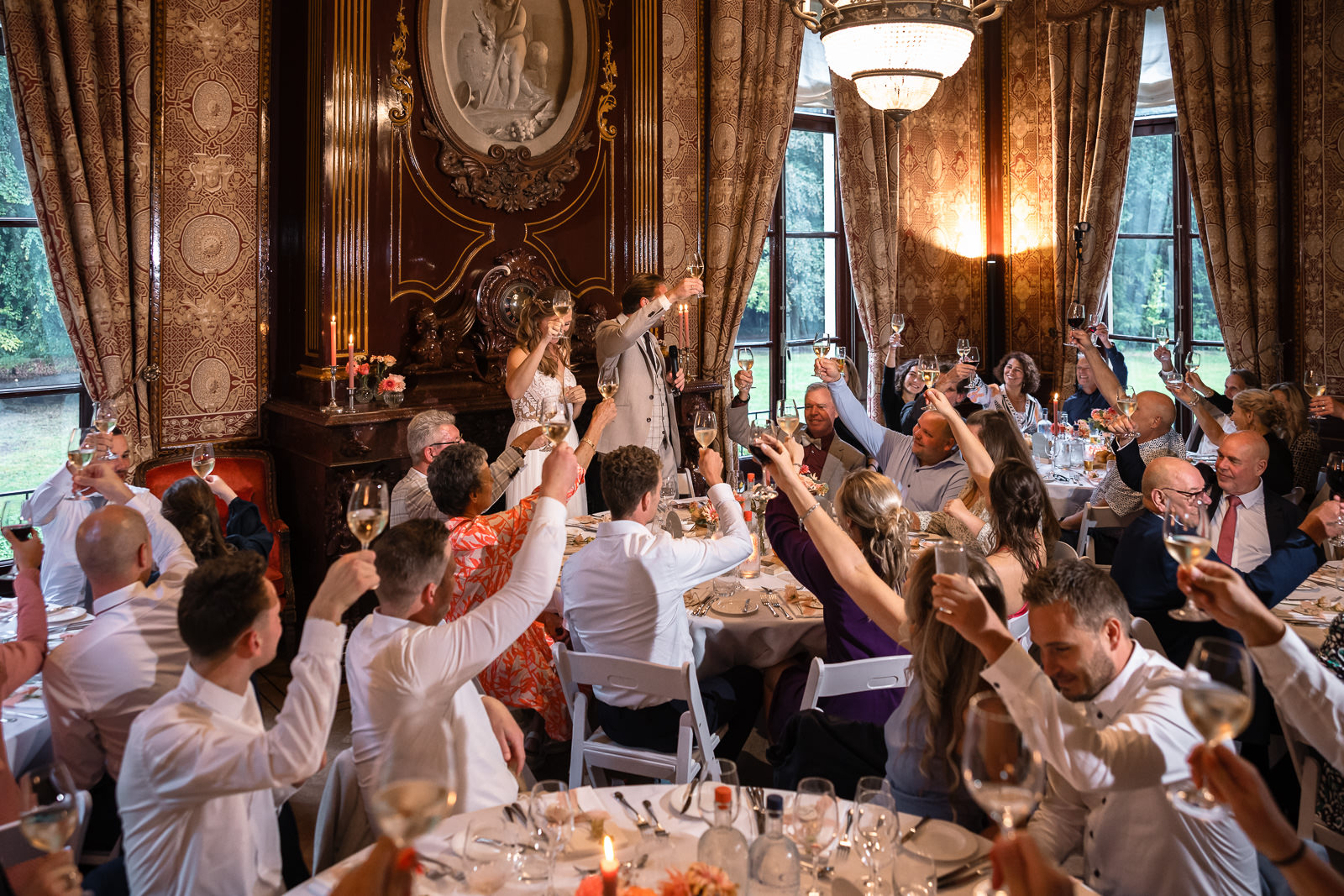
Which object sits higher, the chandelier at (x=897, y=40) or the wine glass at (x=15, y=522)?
the chandelier at (x=897, y=40)

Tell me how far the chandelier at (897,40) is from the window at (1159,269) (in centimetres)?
419

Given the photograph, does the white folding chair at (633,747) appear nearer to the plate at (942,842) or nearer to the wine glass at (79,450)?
the plate at (942,842)

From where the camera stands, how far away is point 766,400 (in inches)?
325

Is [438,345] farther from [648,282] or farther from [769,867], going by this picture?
[769,867]

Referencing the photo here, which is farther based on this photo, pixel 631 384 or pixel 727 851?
pixel 631 384

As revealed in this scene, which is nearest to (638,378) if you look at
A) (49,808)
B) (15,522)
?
(15,522)

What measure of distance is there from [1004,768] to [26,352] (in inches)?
213

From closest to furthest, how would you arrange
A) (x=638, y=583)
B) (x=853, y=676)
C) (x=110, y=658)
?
1. (x=110, y=658)
2. (x=853, y=676)
3. (x=638, y=583)

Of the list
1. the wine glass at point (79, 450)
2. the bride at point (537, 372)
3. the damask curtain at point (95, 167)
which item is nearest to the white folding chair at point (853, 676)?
the wine glass at point (79, 450)

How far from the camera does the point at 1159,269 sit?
26.7 ft

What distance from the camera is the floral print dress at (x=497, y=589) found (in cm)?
348

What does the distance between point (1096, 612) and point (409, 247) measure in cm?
473

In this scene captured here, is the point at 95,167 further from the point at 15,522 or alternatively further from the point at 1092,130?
the point at 1092,130

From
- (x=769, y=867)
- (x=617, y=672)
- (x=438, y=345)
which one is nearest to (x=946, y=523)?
(x=617, y=672)
